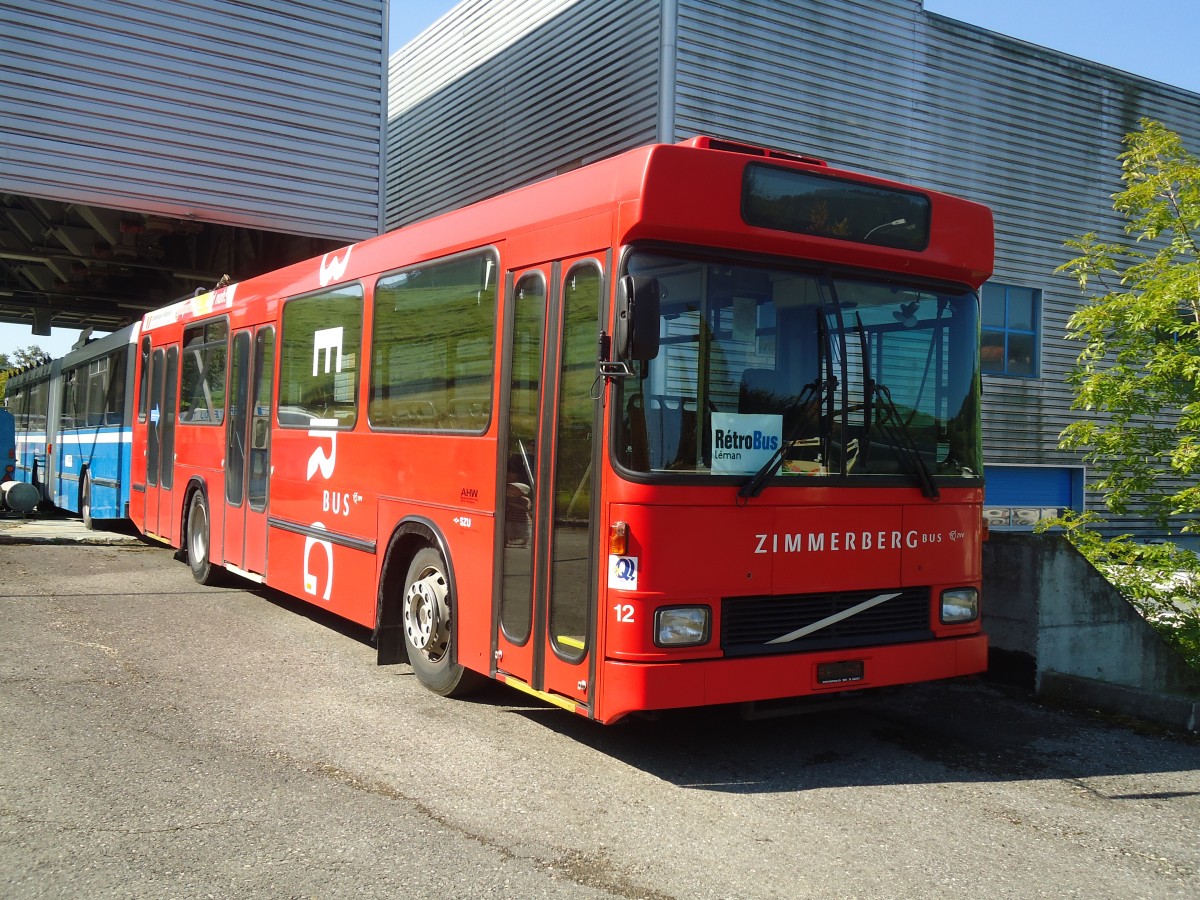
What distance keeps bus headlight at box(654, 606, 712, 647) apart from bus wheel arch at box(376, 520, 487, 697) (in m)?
1.81

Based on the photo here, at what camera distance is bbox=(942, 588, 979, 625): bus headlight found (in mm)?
5938

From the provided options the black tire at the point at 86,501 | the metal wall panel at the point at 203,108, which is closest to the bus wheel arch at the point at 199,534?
the metal wall panel at the point at 203,108

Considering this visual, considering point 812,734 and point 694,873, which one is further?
point 812,734

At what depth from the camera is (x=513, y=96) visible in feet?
60.0

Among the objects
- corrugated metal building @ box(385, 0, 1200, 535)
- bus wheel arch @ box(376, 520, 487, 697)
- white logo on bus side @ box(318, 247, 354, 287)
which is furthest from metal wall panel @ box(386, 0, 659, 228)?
bus wheel arch @ box(376, 520, 487, 697)

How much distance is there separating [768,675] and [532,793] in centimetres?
124

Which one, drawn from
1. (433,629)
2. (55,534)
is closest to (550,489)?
(433,629)

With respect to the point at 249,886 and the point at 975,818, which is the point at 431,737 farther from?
the point at 975,818

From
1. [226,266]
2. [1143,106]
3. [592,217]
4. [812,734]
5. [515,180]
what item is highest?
[1143,106]

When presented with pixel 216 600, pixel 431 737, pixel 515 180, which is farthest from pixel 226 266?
pixel 431 737

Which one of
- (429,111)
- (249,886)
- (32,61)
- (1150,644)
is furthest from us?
(429,111)

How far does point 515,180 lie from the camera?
18.3 m

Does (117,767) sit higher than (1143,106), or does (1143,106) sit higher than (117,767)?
(1143,106)

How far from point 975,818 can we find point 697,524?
1.79 metres
